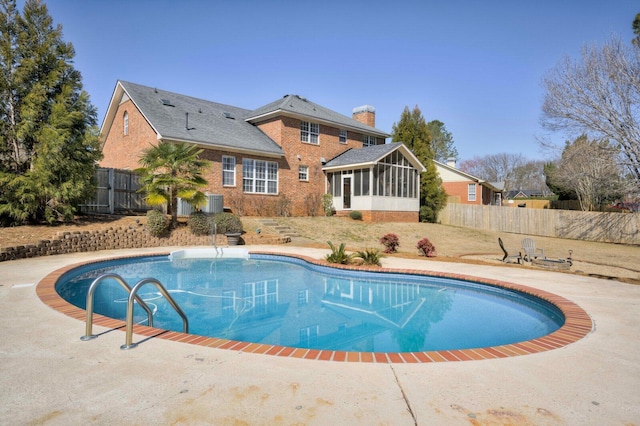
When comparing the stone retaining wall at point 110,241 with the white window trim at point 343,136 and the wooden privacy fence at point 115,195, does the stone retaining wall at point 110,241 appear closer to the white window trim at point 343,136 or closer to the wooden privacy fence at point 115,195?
the wooden privacy fence at point 115,195

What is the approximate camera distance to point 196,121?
21.3m

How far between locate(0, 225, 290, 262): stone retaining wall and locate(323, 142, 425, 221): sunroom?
854 cm

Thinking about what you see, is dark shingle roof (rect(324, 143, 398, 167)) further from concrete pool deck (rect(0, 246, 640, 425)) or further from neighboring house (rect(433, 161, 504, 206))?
concrete pool deck (rect(0, 246, 640, 425))

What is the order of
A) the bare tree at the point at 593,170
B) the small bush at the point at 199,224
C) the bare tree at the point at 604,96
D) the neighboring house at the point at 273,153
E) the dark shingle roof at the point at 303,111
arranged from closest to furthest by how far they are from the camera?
1. the small bush at the point at 199,224
2. the bare tree at the point at 604,96
3. the bare tree at the point at 593,170
4. the neighboring house at the point at 273,153
5. the dark shingle roof at the point at 303,111

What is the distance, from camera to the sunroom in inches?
912

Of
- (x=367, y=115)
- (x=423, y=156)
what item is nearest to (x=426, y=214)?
(x=423, y=156)

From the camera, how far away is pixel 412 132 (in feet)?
93.3

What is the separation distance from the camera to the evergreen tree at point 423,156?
27.8m

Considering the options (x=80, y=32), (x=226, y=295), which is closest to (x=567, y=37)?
(x=226, y=295)

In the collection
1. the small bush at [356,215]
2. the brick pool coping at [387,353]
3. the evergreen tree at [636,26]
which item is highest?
the evergreen tree at [636,26]

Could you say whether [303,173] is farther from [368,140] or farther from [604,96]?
[604,96]

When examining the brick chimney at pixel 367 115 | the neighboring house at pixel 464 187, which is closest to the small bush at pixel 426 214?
the neighboring house at pixel 464 187

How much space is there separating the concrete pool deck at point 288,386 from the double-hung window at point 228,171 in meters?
16.5

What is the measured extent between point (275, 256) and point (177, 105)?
1481 cm
